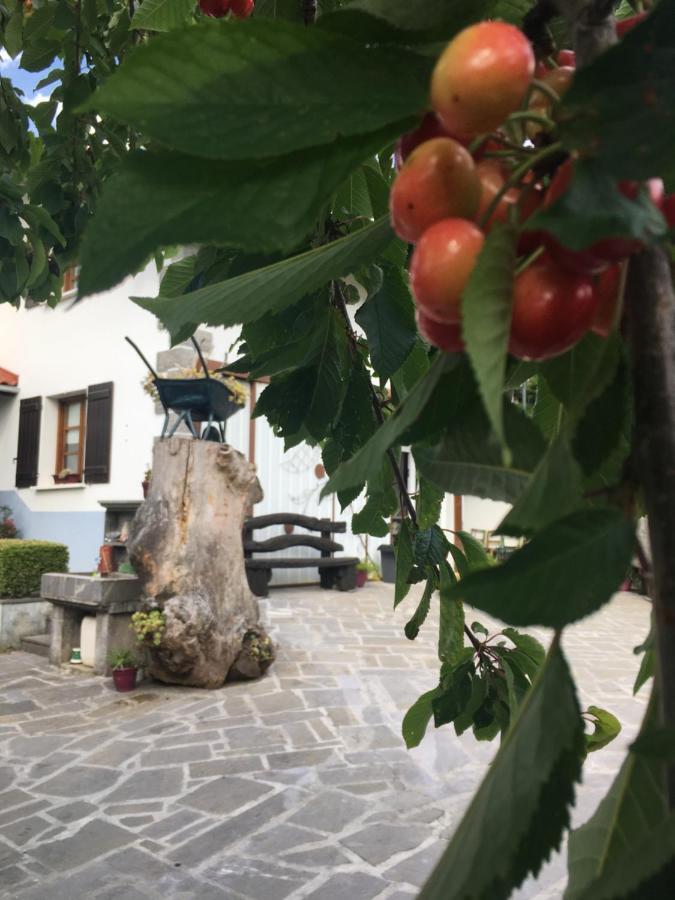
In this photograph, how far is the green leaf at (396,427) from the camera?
354mm

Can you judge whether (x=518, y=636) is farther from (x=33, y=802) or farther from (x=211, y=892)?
(x=33, y=802)

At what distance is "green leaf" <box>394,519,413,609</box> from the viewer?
127 cm

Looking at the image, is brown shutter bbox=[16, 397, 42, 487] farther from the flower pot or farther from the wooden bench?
the flower pot

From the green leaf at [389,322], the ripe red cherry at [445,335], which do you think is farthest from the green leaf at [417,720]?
the ripe red cherry at [445,335]

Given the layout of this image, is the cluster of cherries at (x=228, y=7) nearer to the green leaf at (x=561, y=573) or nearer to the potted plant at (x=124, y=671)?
the green leaf at (x=561, y=573)

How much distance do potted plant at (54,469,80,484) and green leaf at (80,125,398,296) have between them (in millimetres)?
9827

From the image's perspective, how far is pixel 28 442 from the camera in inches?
407

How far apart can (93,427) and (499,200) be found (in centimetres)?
948

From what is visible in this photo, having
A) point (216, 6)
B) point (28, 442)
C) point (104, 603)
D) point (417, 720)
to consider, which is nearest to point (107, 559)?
point (104, 603)

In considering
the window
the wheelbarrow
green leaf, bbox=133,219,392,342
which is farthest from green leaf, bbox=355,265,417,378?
the window

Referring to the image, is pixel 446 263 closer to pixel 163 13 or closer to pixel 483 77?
pixel 483 77

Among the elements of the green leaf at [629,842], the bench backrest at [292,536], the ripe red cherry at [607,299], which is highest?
the ripe red cherry at [607,299]

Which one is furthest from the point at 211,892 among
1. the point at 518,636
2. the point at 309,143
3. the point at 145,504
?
the point at 145,504

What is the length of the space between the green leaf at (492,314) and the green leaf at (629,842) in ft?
0.52
